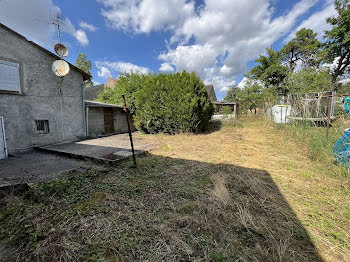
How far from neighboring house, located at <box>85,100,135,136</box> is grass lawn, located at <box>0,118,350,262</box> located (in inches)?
246

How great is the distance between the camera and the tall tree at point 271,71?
15674 mm

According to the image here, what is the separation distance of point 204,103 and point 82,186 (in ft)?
23.0

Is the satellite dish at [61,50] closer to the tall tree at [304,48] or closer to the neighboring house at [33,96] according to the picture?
the neighboring house at [33,96]

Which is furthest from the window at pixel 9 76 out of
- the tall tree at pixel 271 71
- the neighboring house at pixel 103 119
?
the tall tree at pixel 271 71

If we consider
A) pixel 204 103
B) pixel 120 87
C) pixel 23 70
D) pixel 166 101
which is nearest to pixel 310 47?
pixel 204 103

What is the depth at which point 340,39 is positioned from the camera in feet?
53.0

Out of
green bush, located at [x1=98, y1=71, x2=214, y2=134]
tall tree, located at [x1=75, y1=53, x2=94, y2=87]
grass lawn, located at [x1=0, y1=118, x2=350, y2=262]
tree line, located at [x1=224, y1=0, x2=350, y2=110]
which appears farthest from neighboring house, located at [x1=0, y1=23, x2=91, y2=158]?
tall tree, located at [x1=75, y1=53, x2=94, y2=87]

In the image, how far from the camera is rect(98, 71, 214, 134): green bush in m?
7.64

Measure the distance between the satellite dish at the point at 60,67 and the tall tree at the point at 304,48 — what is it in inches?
953

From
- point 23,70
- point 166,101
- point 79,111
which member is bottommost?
point 79,111

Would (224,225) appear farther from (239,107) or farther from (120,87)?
(239,107)

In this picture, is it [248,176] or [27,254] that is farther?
[248,176]

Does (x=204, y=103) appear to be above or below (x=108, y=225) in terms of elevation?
above

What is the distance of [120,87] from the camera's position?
12.1m
